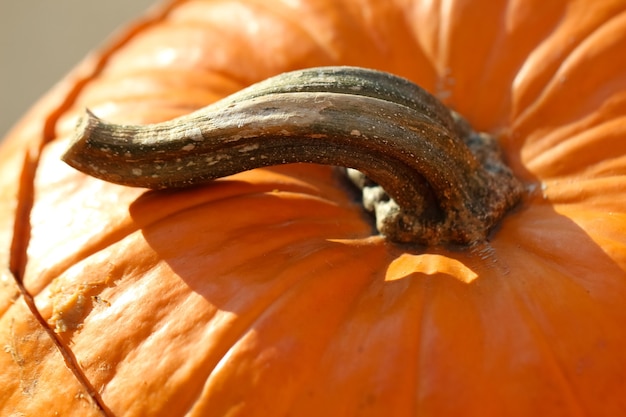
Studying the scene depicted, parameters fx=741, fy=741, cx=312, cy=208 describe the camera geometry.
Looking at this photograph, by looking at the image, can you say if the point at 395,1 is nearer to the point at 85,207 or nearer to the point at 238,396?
the point at 85,207

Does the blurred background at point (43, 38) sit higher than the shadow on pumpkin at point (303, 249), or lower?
higher

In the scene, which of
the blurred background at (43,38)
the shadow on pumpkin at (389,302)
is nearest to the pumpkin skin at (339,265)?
the shadow on pumpkin at (389,302)

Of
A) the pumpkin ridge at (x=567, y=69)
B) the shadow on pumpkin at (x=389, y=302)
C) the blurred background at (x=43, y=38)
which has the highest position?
the blurred background at (x=43, y=38)

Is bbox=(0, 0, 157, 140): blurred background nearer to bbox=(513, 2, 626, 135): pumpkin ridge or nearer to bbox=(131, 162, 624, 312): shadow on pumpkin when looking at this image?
bbox=(131, 162, 624, 312): shadow on pumpkin

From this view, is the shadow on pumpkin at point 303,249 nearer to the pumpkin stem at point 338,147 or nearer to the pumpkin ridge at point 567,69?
the pumpkin stem at point 338,147

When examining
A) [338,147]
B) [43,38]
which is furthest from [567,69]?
[43,38]

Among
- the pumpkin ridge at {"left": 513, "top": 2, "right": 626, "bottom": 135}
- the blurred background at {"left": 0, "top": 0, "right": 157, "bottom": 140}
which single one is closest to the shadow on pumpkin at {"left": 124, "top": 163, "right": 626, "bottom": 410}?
the pumpkin ridge at {"left": 513, "top": 2, "right": 626, "bottom": 135}

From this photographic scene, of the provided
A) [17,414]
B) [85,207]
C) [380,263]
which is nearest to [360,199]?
[380,263]
